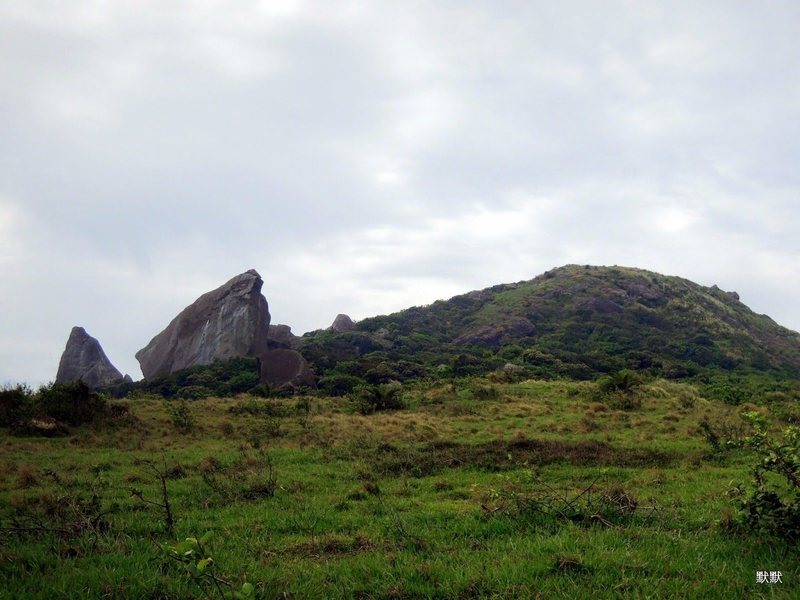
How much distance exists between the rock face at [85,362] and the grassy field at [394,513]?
6208 cm

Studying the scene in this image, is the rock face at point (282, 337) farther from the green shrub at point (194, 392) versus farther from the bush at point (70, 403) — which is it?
the bush at point (70, 403)

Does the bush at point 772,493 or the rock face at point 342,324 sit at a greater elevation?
the rock face at point 342,324

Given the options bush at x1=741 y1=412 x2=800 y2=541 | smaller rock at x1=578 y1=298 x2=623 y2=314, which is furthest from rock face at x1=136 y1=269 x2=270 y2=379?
smaller rock at x1=578 y1=298 x2=623 y2=314

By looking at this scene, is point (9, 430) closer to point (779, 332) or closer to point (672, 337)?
point (672, 337)

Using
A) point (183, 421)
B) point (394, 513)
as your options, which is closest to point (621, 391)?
point (183, 421)

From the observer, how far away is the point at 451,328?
103812mm

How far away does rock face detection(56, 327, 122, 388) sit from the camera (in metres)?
73.9

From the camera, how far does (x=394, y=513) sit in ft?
29.4

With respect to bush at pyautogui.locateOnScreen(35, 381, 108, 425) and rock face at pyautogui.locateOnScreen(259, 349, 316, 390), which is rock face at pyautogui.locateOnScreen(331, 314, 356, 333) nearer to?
rock face at pyautogui.locateOnScreen(259, 349, 316, 390)

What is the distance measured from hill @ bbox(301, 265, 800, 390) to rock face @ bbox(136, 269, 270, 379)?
8119 mm

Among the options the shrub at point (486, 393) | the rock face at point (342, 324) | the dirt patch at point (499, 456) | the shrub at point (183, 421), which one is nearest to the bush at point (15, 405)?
the shrub at point (183, 421)

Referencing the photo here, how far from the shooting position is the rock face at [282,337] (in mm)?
70438

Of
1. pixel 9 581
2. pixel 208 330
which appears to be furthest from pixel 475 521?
pixel 208 330

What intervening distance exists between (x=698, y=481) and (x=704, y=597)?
26.2 feet
